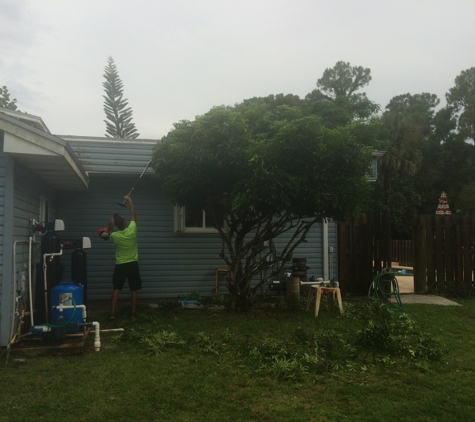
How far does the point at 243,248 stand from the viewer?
8.12 metres

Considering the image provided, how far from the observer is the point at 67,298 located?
608 cm

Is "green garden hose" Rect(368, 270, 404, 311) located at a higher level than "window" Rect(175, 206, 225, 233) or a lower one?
lower

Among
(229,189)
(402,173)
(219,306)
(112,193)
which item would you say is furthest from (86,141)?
(402,173)

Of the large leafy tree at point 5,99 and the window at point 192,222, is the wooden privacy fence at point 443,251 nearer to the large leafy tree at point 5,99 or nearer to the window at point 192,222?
the window at point 192,222

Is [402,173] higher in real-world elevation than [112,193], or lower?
higher

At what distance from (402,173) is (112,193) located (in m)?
24.3

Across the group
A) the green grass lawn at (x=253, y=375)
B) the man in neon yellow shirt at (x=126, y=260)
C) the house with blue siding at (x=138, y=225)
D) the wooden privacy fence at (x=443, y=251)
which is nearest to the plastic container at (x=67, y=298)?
the green grass lawn at (x=253, y=375)

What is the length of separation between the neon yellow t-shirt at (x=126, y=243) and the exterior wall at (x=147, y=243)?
2.01 m

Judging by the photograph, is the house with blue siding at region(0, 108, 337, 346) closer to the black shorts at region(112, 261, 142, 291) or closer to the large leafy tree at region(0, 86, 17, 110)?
the black shorts at region(112, 261, 142, 291)

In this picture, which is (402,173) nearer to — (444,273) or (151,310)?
(444,273)

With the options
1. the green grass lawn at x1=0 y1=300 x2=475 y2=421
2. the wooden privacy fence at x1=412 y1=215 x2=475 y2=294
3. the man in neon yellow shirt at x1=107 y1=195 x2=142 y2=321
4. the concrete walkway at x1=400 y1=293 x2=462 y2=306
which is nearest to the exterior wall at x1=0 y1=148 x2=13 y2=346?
the green grass lawn at x1=0 y1=300 x2=475 y2=421

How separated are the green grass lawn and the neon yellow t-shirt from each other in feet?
3.53

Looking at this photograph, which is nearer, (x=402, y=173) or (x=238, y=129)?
(x=238, y=129)

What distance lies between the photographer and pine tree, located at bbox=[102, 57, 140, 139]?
28188 mm
